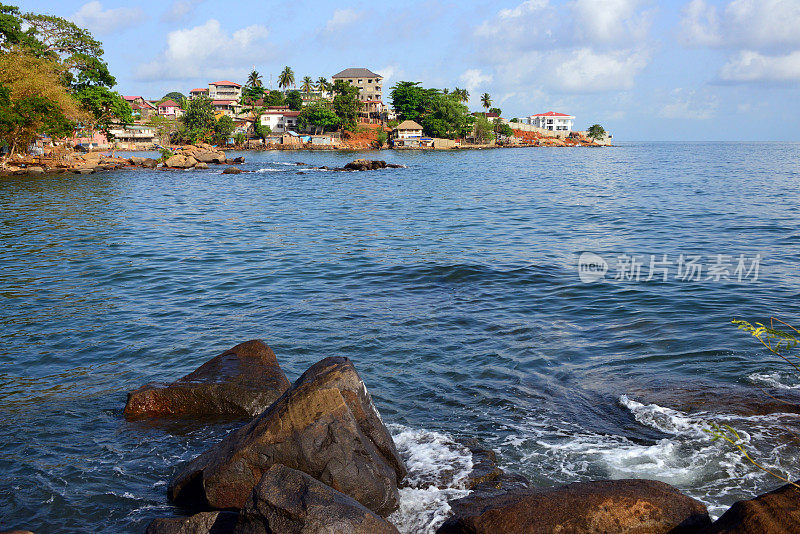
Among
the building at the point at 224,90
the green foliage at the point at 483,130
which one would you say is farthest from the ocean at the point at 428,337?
the building at the point at 224,90

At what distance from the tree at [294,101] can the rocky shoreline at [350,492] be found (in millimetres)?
122142

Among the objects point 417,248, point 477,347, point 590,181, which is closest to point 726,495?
point 477,347

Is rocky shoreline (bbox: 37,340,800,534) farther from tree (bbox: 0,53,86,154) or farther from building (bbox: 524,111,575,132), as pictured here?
building (bbox: 524,111,575,132)

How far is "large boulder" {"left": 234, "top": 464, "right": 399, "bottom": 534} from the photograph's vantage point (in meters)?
4.80

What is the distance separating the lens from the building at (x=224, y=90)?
14688 centimetres

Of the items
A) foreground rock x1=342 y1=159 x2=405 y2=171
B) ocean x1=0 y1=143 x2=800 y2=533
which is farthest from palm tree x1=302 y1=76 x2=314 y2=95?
ocean x1=0 y1=143 x2=800 y2=533

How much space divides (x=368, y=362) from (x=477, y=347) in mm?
2201

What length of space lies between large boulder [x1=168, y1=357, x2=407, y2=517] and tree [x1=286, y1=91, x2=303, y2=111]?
12359 centimetres

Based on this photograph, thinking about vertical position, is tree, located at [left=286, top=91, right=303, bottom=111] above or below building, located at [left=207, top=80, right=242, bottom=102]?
below

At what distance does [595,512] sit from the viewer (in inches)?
199

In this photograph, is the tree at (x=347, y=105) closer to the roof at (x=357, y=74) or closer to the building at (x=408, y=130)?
the building at (x=408, y=130)

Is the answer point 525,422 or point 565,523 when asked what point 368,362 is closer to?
point 525,422

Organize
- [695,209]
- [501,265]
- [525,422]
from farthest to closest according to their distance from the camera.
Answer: [695,209]
[501,265]
[525,422]

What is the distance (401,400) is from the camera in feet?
30.7
